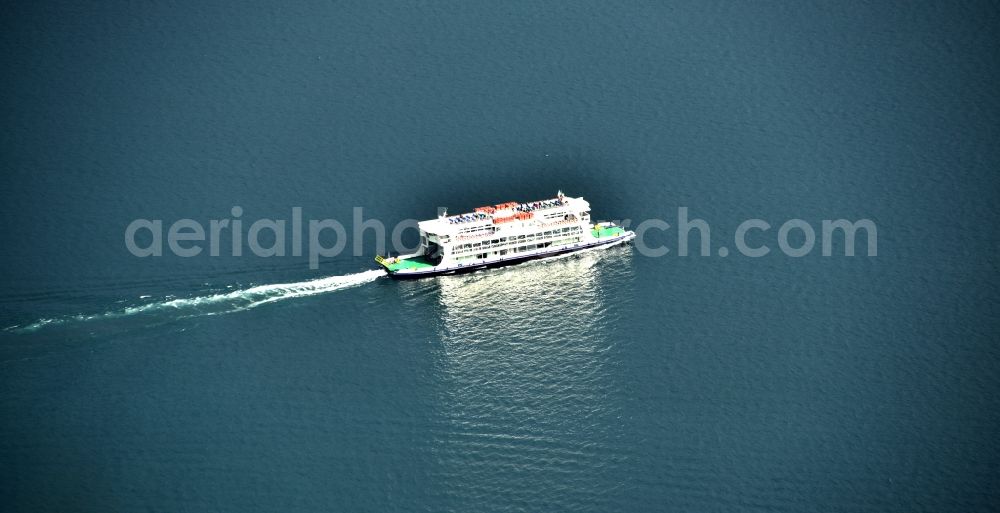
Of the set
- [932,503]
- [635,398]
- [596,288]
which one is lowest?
[932,503]

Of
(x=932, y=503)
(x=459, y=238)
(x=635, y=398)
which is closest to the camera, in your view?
(x=932, y=503)

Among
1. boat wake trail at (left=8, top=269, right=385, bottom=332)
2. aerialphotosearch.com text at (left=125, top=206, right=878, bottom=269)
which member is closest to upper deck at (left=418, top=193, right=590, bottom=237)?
aerialphotosearch.com text at (left=125, top=206, right=878, bottom=269)

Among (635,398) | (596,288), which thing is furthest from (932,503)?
(596,288)

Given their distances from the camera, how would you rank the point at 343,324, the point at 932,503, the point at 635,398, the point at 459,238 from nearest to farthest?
the point at 932,503, the point at 635,398, the point at 343,324, the point at 459,238

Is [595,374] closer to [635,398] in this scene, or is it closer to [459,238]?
[635,398]

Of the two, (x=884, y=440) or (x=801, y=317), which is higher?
(x=801, y=317)

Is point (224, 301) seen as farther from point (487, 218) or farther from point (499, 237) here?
point (499, 237)
